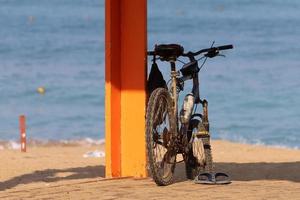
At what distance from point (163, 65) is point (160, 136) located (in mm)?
23253

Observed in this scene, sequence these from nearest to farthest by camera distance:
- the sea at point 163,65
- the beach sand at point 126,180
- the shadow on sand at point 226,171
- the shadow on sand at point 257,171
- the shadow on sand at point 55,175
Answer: the beach sand at point 126,180
the shadow on sand at point 257,171
the shadow on sand at point 226,171
the shadow on sand at point 55,175
the sea at point 163,65

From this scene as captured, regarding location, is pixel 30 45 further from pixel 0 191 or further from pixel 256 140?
pixel 0 191

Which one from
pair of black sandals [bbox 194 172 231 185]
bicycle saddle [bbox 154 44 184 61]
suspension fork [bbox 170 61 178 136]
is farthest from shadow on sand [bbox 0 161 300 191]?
bicycle saddle [bbox 154 44 184 61]

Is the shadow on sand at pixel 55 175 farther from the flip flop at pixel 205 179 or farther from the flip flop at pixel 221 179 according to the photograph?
the flip flop at pixel 205 179

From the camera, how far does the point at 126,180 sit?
1155 centimetres

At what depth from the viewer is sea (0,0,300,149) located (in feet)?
86.3

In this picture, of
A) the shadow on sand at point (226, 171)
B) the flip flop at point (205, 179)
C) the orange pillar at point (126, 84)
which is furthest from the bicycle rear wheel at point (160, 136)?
the orange pillar at point (126, 84)

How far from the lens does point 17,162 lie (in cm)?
1570

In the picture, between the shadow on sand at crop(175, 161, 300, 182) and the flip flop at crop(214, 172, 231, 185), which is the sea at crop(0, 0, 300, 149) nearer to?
the shadow on sand at crop(175, 161, 300, 182)

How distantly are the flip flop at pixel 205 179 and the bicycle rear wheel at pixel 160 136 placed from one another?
0.26 meters

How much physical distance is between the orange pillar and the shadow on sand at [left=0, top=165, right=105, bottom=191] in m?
0.97

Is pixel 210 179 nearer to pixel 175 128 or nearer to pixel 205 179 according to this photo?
pixel 205 179

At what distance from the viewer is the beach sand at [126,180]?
10.2m

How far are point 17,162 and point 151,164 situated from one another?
5.51 metres
